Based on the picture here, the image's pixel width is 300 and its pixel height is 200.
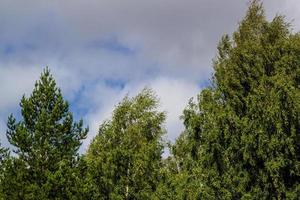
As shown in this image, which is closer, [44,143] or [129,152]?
[44,143]

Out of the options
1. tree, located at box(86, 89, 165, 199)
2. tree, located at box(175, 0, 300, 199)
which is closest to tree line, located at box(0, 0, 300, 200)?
tree, located at box(175, 0, 300, 199)

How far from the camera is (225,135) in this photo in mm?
25859

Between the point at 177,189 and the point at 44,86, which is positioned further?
the point at 44,86

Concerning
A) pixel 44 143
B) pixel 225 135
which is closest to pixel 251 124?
pixel 225 135

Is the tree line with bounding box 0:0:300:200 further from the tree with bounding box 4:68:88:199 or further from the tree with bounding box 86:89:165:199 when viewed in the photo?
the tree with bounding box 86:89:165:199

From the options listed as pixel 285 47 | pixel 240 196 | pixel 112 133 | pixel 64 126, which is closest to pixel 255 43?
pixel 285 47

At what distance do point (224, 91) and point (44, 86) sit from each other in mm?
9826

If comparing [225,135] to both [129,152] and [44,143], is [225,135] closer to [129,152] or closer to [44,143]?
[44,143]

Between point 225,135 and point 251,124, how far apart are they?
1394 mm

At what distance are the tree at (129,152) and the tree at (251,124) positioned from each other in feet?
32.5

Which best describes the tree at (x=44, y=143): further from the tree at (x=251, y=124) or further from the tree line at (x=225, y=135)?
the tree at (x=251, y=124)

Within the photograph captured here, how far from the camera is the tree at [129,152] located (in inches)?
1478

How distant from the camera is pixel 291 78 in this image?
26219 millimetres

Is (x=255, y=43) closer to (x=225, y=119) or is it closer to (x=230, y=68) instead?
(x=230, y=68)
